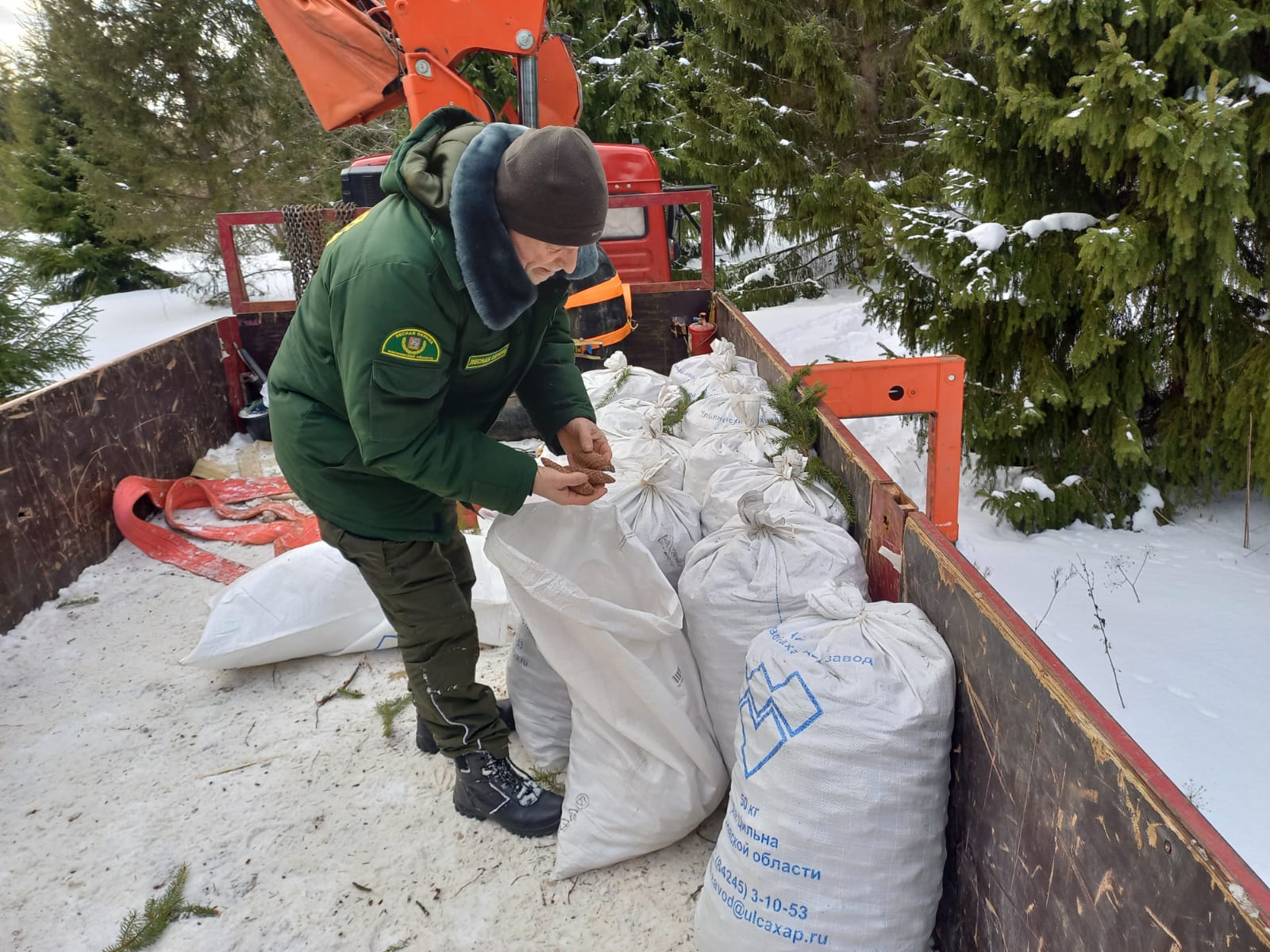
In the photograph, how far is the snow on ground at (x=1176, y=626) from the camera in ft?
7.41

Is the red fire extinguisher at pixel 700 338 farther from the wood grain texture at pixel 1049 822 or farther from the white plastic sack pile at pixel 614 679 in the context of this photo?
the wood grain texture at pixel 1049 822

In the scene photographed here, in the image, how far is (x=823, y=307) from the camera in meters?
8.00

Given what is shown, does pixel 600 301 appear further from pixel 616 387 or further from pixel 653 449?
pixel 653 449

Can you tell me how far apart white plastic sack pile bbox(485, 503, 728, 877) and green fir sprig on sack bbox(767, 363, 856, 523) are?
0.60m

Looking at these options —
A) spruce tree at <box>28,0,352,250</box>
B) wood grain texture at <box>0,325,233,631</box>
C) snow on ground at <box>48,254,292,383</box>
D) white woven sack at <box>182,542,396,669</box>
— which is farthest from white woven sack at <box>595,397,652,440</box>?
spruce tree at <box>28,0,352,250</box>

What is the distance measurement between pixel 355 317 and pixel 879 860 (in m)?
1.25

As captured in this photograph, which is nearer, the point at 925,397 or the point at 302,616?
the point at 925,397

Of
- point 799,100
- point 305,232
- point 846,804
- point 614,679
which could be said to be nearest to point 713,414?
point 614,679

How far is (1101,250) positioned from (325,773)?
3.24m

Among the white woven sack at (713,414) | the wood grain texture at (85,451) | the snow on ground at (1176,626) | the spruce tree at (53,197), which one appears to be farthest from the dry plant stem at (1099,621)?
the spruce tree at (53,197)

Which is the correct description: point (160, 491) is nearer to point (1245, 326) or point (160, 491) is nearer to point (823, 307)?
point (1245, 326)

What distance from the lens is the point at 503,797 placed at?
191 centimetres

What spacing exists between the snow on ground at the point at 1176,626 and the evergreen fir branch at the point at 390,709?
6.91 feet

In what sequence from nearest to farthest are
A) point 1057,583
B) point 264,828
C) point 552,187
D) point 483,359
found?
point 552,187, point 483,359, point 264,828, point 1057,583
